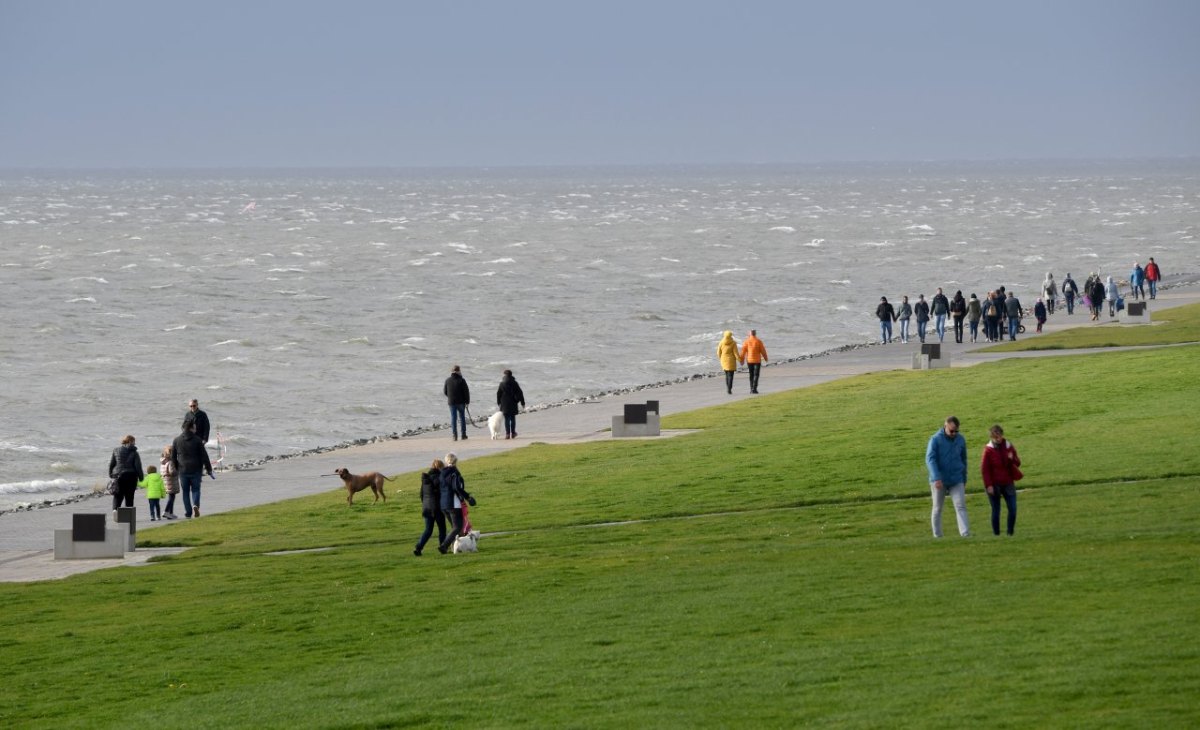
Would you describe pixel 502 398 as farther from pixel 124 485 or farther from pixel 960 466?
pixel 960 466

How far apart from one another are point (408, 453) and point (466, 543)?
15.0 m

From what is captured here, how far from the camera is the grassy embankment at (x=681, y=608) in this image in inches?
630

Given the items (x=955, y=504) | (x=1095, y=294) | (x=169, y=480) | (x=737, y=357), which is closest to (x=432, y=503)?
(x=955, y=504)

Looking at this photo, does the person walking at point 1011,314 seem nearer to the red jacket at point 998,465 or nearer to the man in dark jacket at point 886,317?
the man in dark jacket at point 886,317

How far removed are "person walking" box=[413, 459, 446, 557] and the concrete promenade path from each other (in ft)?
15.2

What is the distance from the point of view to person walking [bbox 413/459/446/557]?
2416 centimetres

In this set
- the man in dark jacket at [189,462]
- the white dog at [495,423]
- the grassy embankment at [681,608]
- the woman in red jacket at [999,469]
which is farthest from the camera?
the white dog at [495,423]

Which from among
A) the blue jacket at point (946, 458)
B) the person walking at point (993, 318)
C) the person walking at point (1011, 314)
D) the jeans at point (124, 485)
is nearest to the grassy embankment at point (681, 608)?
the blue jacket at point (946, 458)

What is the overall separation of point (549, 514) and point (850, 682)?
12.9 meters

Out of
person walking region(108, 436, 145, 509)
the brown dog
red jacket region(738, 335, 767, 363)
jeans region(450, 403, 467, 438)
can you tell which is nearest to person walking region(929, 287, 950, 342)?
red jacket region(738, 335, 767, 363)

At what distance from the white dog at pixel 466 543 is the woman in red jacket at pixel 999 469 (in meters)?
6.87

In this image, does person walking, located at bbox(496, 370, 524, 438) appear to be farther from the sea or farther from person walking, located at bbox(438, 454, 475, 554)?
person walking, located at bbox(438, 454, 475, 554)

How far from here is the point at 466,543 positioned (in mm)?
24812

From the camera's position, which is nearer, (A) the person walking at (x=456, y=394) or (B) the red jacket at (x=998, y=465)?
(B) the red jacket at (x=998, y=465)
